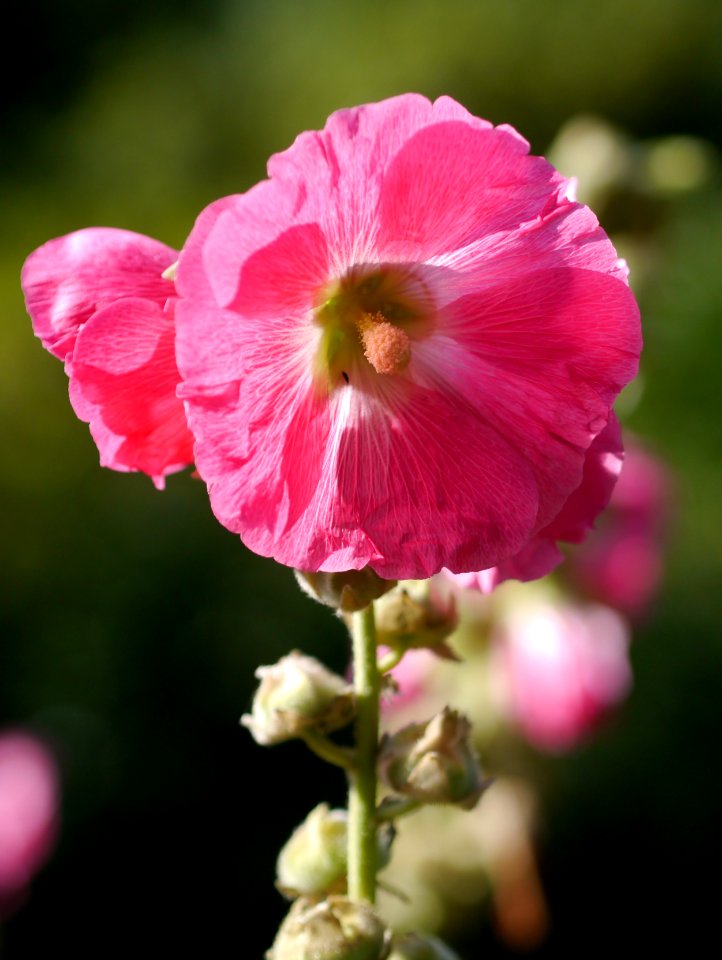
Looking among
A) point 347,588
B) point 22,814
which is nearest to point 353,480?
point 347,588

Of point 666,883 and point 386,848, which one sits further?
point 666,883

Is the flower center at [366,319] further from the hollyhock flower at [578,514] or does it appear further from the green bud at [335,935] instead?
the green bud at [335,935]

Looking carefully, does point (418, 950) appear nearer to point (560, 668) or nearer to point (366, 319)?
point (366, 319)

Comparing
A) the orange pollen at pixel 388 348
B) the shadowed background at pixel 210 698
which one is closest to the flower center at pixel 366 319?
the orange pollen at pixel 388 348

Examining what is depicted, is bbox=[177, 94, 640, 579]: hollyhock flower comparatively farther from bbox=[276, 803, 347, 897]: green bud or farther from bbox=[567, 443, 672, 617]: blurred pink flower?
bbox=[567, 443, 672, 617]: blurred pink flower

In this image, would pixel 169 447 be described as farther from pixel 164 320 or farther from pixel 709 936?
pixel 709 936

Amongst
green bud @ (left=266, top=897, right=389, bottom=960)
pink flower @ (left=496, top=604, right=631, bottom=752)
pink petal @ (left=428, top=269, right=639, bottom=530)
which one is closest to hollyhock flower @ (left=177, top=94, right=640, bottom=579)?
pink petal @ (left=428, top=269, right=639, bottom=530)

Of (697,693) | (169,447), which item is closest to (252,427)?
(169,447)
